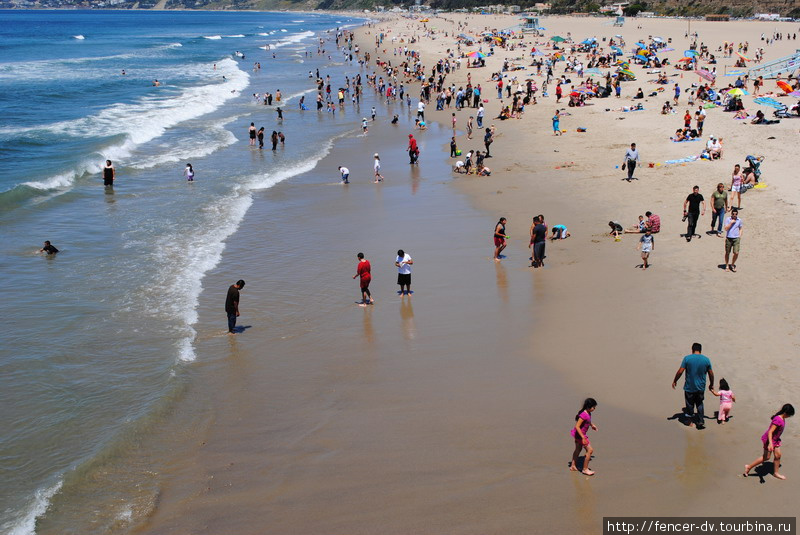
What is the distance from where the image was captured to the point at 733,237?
13.9 metres

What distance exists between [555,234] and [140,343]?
10.0 meters

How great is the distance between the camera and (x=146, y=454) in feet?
30.5

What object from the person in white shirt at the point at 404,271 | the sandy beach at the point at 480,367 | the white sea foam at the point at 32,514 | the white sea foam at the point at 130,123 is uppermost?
the white sea foam at the point at 130,123

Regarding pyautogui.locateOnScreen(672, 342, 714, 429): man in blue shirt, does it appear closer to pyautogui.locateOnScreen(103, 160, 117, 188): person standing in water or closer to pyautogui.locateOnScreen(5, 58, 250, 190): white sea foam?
pyautogui.locateOnScreen(103, 160, 117, 188): person standing in water

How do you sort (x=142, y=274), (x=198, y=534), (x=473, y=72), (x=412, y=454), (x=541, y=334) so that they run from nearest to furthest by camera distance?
1. (x=198, y=534)
2. (x=412, y=454)
3. (x=541, y=334)
4. (x=142, y=274)
5. (x=473, y=72)

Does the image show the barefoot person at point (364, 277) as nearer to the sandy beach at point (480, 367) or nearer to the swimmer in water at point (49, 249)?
the sandy beach at point (480, 367)

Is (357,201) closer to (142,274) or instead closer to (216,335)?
(142,274)

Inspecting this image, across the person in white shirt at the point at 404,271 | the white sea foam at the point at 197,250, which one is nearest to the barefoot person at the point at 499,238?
the person in white shirt at the point at 404,271

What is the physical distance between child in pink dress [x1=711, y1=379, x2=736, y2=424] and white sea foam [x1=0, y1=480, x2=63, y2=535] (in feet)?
28.3

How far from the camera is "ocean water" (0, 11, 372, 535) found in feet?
31.2

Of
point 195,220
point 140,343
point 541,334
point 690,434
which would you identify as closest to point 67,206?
point 195,220

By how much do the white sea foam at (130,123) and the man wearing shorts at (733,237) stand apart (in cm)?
2188

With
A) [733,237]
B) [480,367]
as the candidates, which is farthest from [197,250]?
[733,237]

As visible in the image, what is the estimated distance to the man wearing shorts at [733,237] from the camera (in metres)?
13.7
